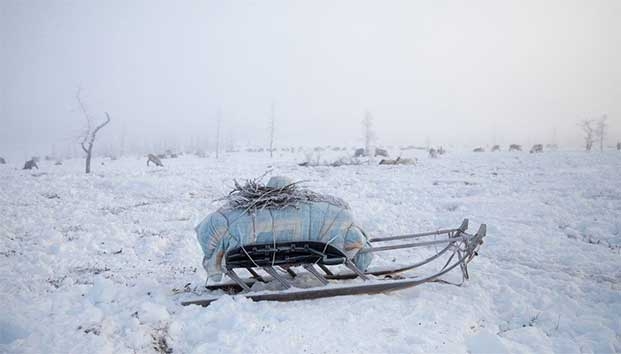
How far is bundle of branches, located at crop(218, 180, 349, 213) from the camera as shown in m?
5.02

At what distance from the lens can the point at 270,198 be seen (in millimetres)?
5016

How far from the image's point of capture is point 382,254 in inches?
301

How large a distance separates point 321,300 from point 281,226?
1228 mm

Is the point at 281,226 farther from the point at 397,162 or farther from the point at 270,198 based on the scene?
the point at 397,162

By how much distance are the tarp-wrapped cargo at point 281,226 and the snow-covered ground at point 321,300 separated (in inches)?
28.7

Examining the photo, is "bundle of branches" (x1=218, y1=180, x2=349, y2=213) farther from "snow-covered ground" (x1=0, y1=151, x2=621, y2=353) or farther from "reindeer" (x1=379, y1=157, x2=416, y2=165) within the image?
"reindeer" (x1=379, y1=157, x2=416, y2=165)

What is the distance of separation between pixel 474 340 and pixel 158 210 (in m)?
10.4

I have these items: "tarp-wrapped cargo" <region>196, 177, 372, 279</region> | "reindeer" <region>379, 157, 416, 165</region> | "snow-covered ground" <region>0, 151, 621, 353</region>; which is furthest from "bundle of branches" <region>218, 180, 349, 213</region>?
"reindeer" <region>379, 157, 416, 165</region>

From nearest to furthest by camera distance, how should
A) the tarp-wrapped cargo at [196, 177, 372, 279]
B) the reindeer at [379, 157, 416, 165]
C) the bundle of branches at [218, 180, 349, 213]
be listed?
the tarp-wrapped cargo at [196, 177, 372, 279] → the bundle of branches at [218, 180, 349, 213] → the reindeer at [379, 157, 416, 165]

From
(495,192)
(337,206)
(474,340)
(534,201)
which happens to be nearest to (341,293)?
(337,206)

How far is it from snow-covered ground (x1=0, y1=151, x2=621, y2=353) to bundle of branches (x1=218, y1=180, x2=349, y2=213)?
51.4 inches

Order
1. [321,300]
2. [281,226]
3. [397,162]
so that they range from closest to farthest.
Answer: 1. [281,226]
2. [321,300]
3. [397,162]

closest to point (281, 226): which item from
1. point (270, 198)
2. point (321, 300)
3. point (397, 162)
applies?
point (270, 198)

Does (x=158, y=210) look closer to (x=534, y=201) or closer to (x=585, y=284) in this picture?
(x=585, y=284)
